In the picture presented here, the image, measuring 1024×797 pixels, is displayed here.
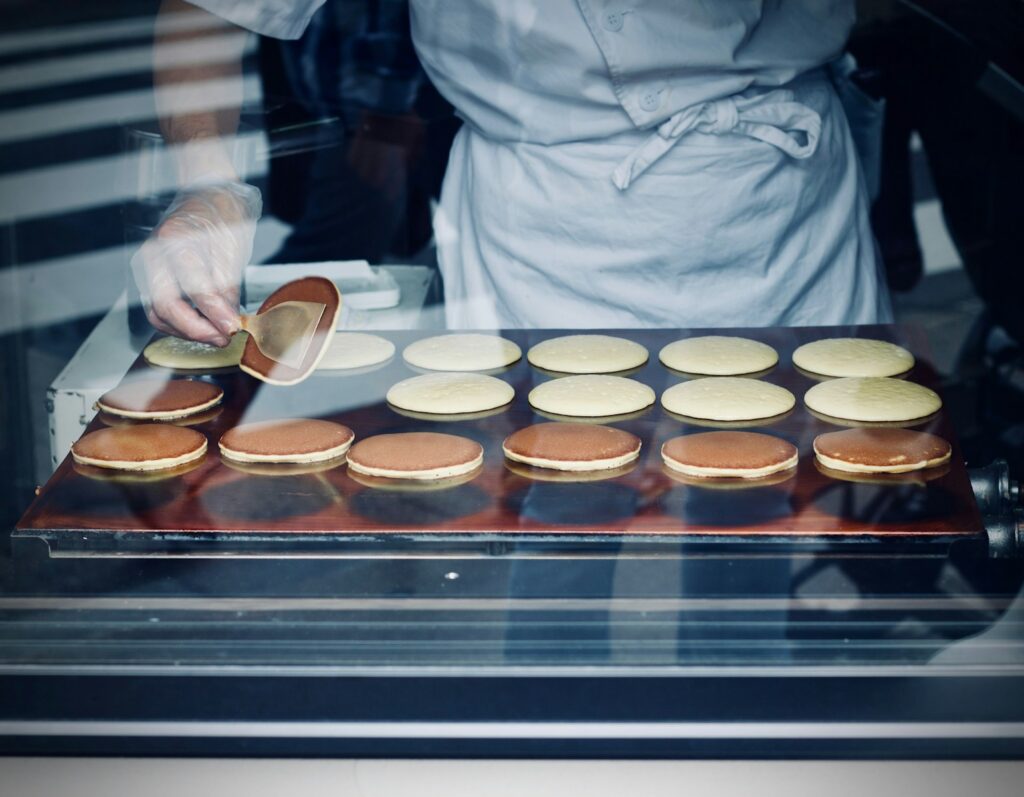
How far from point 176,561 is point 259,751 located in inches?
9.1

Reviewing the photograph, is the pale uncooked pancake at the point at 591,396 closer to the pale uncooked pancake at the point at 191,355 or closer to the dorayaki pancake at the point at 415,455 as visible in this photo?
the dorayaki pancake at the point at 415,455

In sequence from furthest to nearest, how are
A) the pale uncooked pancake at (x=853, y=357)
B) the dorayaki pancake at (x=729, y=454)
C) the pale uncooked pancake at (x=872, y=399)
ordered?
the pale uncooked pancake at (x=853, y=357) < the pale uncooked pancake at (x=872, y=399) < the dorayaki pancake at (x=729, y=454)

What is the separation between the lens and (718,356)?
161 centimetres

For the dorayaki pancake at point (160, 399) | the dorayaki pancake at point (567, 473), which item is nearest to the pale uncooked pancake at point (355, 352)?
the dorayaki pancake at point (160, 399)

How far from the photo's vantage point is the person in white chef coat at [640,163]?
162cm

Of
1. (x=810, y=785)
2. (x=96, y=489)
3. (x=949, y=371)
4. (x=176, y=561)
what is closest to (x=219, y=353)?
(x=96, y=489)

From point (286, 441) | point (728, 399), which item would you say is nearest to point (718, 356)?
point (728, 399)

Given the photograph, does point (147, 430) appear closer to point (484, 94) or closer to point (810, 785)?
point (484, 94)

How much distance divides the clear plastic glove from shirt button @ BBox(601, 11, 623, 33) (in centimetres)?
55

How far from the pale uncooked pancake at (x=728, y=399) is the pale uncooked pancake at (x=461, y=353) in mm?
259

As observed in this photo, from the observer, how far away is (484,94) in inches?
69.0

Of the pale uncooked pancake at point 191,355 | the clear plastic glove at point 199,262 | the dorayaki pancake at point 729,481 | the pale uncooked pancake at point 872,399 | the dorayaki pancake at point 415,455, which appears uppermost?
the clear plastic glove at point 199,262

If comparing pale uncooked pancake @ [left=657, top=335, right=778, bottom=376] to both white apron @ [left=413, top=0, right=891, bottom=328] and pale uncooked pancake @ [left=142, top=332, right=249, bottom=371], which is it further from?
pale uncooked pancake @ [left=142, top=332, right=249, bottom=371]

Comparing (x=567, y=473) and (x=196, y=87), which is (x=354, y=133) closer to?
(x=196, y=87)
